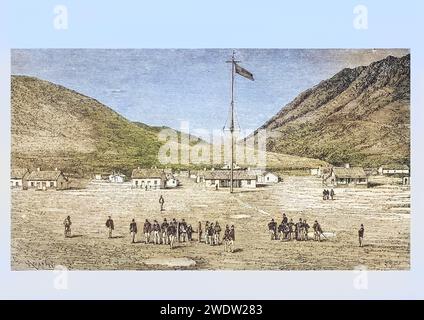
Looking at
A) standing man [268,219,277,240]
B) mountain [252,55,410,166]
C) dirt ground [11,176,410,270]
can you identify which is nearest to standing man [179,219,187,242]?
dirt ground [11,176,410,270]

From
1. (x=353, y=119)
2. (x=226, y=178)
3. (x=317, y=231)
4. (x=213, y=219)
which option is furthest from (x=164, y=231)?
(x=353, y=119)

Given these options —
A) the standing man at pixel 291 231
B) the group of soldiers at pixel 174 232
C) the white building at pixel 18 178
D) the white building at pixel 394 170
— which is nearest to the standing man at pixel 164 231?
the group of soldiers at pixel 174 232

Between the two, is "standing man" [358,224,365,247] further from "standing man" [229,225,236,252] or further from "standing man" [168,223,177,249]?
"standing man" [168,223,177,249]

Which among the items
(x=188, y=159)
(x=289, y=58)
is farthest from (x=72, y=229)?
(x=289, y=58)

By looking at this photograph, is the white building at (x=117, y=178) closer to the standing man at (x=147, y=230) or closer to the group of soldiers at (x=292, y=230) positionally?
the standing man at (x=147, y=230)

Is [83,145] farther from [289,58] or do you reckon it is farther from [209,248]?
[289,58]
